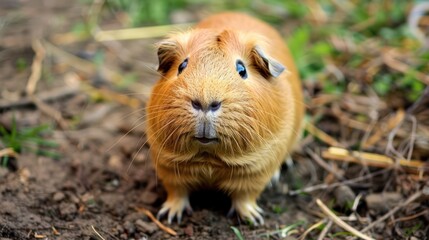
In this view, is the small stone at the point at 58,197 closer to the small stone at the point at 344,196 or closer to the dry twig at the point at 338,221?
the dry twig at the point at 338,221

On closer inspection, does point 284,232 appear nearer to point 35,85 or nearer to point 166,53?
point 166,53

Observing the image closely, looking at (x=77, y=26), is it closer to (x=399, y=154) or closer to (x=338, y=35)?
(x=338, y=35)

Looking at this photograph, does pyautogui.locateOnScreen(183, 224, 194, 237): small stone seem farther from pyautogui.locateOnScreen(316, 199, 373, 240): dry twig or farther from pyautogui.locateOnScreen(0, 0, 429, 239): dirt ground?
pyautogui.locateOnScreen(316, 199, 373, 240): dry twig

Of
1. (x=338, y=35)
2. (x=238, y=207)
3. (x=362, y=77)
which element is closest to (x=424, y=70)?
(x=362, y=77)

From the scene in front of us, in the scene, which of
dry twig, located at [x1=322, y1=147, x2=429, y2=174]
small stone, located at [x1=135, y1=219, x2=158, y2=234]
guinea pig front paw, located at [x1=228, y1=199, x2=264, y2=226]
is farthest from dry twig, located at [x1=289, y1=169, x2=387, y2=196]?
small stone, located at [x1=135, y1=219, x2=158, y2=234]

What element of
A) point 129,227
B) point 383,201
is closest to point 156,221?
point 129,227
